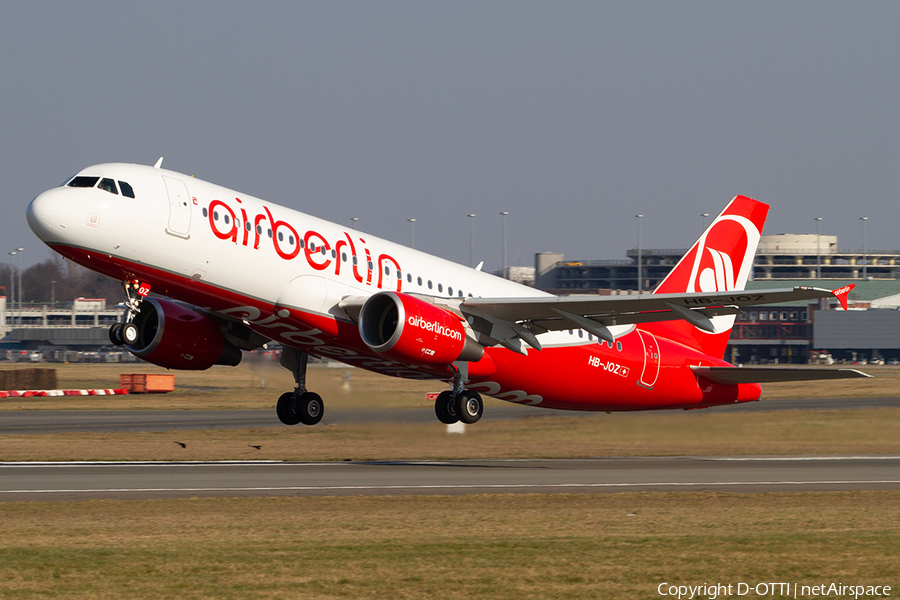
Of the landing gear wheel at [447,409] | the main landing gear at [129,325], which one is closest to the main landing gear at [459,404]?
the landing gear wheel at [447,409]

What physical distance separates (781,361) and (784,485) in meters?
123


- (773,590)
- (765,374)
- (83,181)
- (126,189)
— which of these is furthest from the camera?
(765,374)

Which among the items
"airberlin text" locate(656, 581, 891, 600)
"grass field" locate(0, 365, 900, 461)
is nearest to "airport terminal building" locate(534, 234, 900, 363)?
"grass field" locate(0, 365, 900, 461)

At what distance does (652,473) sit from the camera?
30547mm

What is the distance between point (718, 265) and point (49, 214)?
919 inches

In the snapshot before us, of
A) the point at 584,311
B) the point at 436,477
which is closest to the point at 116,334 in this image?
the point at 436,477

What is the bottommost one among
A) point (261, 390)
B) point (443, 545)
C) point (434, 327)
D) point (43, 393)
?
point (443, 545)

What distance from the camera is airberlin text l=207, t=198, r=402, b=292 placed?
2552 centimetres

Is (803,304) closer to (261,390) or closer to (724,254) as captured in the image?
(261,390)

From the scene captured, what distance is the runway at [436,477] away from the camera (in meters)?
25.7

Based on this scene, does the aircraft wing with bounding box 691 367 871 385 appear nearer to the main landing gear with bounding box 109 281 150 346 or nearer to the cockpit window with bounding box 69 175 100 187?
the main landing gear with bounding box 109 281 150 346

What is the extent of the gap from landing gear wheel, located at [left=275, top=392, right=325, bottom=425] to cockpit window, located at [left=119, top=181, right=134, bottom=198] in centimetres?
954

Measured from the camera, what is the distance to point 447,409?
1176 inches

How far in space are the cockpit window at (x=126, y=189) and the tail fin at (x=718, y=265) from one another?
18.7m
